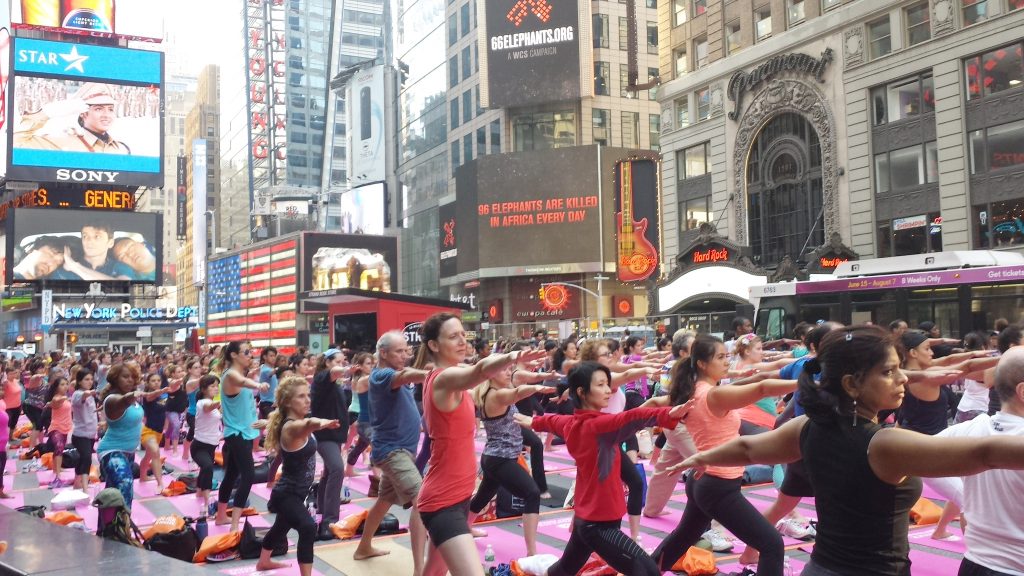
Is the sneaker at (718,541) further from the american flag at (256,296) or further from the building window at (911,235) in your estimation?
the american flag at (256,296)

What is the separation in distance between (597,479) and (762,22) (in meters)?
39.6

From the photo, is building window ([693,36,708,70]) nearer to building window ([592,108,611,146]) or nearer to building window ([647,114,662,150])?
building window ([592,108,611,146])

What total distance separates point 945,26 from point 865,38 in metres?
3.77

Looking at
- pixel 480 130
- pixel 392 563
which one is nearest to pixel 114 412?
pixel 392 563

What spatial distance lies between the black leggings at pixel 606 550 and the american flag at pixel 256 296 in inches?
2953

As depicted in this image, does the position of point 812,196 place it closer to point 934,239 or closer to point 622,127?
point 934,239

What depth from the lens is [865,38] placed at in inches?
1404

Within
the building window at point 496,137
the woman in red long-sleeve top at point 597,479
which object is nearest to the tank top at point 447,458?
the woman in red long-sleeve top at point 597,479

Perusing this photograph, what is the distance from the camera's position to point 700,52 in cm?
4603

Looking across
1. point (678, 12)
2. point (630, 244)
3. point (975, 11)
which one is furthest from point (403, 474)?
point (630, 244)

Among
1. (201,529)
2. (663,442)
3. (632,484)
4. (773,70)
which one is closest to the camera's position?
(632,484)

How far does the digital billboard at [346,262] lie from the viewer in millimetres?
85062

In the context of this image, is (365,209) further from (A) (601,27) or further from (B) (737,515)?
(B) (737,515)

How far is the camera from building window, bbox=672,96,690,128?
4609 centimetres
